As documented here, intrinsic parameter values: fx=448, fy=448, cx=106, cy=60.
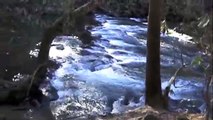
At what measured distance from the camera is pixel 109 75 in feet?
43.1

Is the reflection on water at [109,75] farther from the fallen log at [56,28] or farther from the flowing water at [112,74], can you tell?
the fallen log at [56,28]

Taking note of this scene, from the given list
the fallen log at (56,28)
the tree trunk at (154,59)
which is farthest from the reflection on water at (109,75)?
the tree trunk at (154,59)

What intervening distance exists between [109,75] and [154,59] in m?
4.88

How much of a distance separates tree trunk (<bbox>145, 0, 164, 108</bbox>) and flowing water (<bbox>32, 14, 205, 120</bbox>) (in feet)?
4.90

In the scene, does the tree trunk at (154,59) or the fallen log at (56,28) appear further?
the fallen log at (56,28)

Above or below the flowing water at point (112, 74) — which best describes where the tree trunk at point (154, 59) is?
above

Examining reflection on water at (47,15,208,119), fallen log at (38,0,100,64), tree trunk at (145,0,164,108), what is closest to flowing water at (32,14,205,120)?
reflection on water at (47,15,208,119)

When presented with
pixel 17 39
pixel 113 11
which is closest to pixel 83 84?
pixel 17 39

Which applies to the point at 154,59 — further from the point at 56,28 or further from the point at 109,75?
the point at 109,75

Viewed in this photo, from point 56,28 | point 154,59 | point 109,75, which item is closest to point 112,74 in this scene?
point 109,75

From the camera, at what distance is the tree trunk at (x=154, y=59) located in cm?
812

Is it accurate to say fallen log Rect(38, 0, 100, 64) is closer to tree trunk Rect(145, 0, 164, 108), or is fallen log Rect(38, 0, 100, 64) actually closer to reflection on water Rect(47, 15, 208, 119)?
reflection on water Rect(47, 15, 208, 119)

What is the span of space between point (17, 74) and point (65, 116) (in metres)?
3.28

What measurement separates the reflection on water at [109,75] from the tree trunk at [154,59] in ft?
5.23
